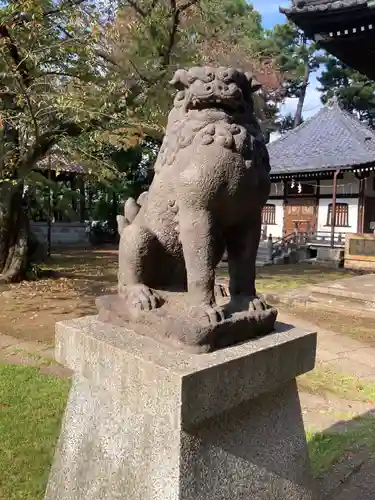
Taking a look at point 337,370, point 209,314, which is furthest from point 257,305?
point 337,370

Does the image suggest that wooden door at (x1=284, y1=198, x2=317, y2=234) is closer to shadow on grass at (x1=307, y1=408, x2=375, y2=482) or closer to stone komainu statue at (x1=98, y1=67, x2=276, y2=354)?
shadow on grass at (x1=307, y1=408, x2=375, y2=482)

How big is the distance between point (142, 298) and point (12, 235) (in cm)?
856

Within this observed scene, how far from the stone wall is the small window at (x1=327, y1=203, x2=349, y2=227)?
36.4 feet

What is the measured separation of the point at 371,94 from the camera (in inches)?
1026

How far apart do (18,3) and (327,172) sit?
14153 millimetres

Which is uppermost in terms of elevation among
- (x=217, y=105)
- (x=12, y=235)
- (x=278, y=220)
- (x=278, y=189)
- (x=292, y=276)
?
(x=278, y=189)

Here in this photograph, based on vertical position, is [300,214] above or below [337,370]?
above

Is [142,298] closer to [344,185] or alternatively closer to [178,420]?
[178,420]

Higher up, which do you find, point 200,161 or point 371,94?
point 371,94

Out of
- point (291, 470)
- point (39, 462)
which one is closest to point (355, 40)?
point (291, 470)

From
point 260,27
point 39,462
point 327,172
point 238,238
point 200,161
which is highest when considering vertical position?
point 260,27

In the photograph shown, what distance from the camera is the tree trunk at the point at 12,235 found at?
9.41m

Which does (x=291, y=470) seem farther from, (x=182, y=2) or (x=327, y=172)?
(x=327, y=172)

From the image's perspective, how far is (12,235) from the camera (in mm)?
9812
